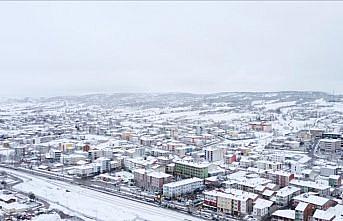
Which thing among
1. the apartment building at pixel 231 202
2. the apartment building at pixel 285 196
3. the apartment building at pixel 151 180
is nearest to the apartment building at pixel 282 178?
the apartment building at pixel 285 196

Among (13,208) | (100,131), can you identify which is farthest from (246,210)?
(100,131)

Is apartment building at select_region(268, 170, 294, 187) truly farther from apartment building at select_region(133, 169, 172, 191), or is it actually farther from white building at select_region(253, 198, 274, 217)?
apartment building at select_region(133, 169, 172, 191)

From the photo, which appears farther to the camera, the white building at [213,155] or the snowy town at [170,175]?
the white building at [213,155]

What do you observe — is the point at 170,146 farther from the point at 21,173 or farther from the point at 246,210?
the point at 246,210

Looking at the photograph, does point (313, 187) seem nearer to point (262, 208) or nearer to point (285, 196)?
point (285, 196)

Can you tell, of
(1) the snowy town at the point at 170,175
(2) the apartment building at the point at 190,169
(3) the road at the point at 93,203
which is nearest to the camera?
(3) the road at the point at 93,203

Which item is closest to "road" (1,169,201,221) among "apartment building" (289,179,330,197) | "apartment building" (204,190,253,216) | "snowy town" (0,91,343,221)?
"snowy town" (0,91,343,221)

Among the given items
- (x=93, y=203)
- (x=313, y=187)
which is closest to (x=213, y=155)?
(x=313, y=187)

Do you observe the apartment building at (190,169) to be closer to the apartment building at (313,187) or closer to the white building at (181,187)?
the white building at (181,187)
